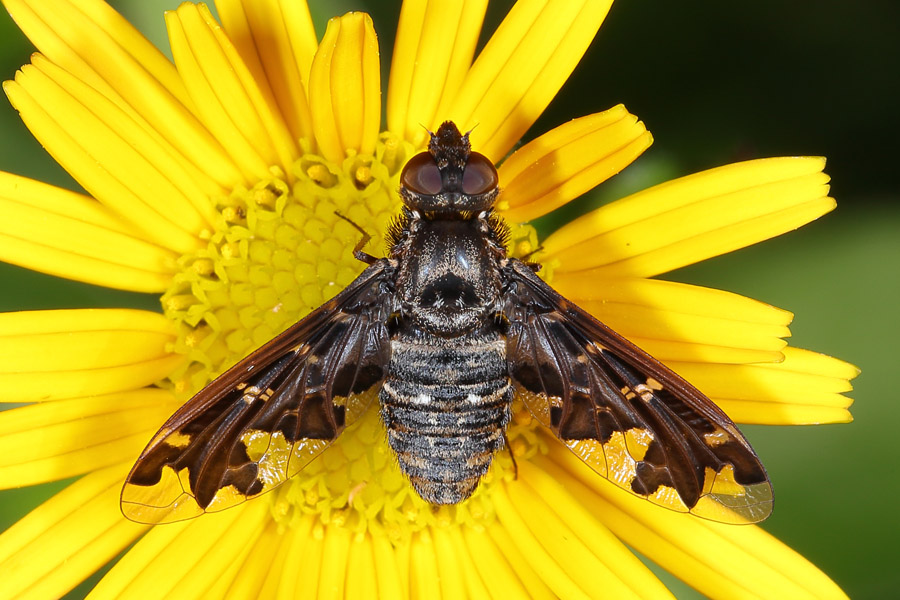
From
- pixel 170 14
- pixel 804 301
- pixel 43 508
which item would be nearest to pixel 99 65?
pixel 170 14

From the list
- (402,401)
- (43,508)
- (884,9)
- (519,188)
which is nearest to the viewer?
(402,401)

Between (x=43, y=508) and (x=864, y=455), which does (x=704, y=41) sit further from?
(x=43, y=508)

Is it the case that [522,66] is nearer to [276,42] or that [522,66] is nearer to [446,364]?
[276,42]

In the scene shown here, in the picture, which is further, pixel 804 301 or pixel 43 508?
pixel 804 301

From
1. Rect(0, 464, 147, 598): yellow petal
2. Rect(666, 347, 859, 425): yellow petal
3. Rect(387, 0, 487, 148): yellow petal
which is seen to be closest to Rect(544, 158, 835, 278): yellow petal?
Rect(666, 347, 859, 425): yellow petal

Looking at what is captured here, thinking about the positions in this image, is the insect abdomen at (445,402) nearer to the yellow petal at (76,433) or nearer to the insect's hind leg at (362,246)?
the insect's hind leg at (362,246)

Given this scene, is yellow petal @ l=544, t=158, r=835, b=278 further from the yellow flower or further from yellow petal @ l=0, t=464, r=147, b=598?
yellow petal @ l=0, t=464, r=147, b=598

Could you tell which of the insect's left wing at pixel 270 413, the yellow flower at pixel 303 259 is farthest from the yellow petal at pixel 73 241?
the insect's left wing at pixel 270 413

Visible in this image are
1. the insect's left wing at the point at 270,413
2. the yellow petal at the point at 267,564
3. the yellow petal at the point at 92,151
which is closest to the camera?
the insect's left wing at the point at 270,413
